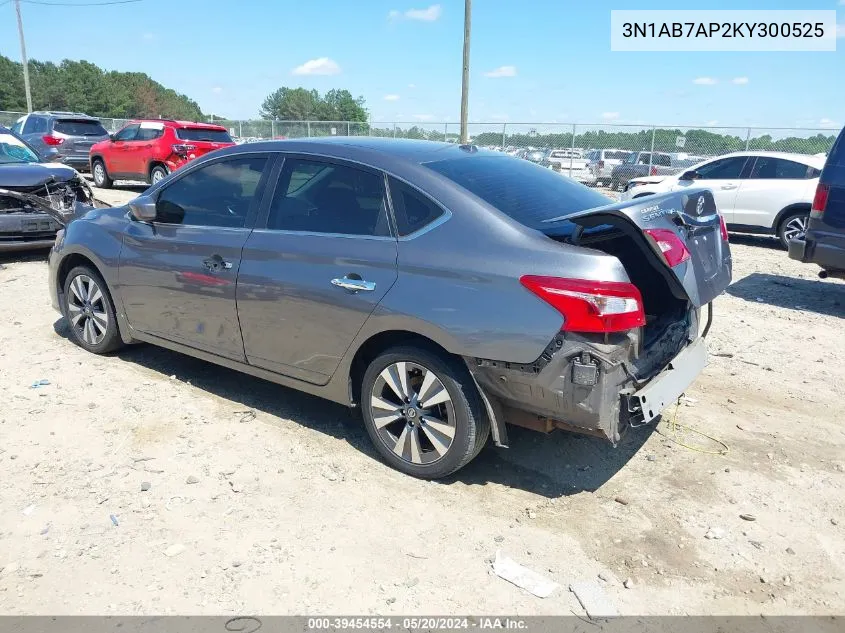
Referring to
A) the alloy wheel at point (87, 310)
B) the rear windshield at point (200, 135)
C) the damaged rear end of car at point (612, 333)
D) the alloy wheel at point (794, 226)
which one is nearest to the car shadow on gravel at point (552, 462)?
the damaged rear end of car at point (612, 333)

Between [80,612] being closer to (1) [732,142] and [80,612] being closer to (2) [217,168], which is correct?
(2) [217,168]

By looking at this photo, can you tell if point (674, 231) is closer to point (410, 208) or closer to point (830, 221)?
point (410, 208)

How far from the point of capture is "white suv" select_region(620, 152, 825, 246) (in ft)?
36.4

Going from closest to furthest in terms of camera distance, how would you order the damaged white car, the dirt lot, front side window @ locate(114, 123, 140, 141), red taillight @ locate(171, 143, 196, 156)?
the dirt lot, the damaged white car, red taillight @ locate(171, 143, 196, 156), front side window @ locate(114, 123, 140, 141)

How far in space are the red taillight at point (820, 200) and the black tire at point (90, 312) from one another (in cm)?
714

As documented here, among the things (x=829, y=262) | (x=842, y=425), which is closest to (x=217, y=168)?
(x=842, y=425)

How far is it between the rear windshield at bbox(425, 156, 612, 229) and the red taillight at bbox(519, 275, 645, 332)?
0.47 metres

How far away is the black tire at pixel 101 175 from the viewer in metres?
17.0

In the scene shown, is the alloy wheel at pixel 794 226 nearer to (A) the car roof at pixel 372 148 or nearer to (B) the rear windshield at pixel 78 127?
(A) the car roof at pixel 372 148

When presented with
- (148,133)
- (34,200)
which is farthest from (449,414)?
(148,133)

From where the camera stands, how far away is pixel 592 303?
3.00 m

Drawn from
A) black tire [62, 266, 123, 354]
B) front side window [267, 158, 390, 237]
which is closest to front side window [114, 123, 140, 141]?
black tire [62, 266, 123, 354]

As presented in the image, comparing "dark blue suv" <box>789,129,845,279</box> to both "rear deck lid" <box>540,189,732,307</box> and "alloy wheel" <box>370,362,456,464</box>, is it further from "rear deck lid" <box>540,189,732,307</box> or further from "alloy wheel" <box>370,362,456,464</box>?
"alloy wheel" <box>370,362,456,464</box>

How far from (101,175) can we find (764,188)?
49.8 feet
